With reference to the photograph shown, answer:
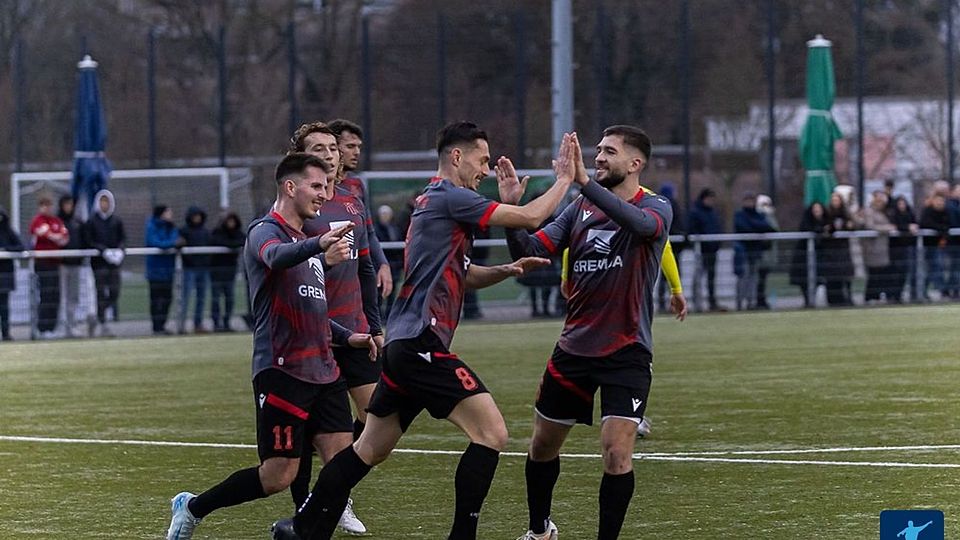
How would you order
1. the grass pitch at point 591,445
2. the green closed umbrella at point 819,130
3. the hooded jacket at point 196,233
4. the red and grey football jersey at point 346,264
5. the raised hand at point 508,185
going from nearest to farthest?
the raised hand at point 508,185, the grass pitch at point 591,445, the red and grey football jersey at point 346,264, the hooded jacket at point 196,233, the green closed umbrella at point 819,130

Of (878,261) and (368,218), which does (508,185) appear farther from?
(878,261)

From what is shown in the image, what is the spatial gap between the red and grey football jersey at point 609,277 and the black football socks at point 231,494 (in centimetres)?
150

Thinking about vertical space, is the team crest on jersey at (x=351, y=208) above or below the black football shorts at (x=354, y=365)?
above

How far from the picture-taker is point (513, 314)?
997 inches

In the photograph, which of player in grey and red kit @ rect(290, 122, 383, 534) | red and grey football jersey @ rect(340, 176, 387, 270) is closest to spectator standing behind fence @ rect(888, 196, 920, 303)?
red and grey football jersey @ rect(340, 176, 387, 270)

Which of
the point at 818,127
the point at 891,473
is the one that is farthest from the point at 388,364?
the point at 818,127

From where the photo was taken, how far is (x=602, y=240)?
7844 millimetres

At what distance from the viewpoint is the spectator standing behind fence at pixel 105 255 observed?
23016 millimetres

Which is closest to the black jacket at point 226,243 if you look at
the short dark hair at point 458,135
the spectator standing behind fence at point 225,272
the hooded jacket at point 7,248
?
the spectator standing behind fence at point 225,272

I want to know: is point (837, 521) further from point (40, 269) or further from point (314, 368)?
point (40, 269)


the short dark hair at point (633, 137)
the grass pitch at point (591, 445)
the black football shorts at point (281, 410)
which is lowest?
the grass pitch at point (591, 445)

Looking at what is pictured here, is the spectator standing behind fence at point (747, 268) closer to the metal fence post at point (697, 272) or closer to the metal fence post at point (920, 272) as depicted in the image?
the metal fence post at point (697, 272)

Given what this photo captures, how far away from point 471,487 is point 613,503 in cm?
65

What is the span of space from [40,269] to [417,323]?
16.5 metres
